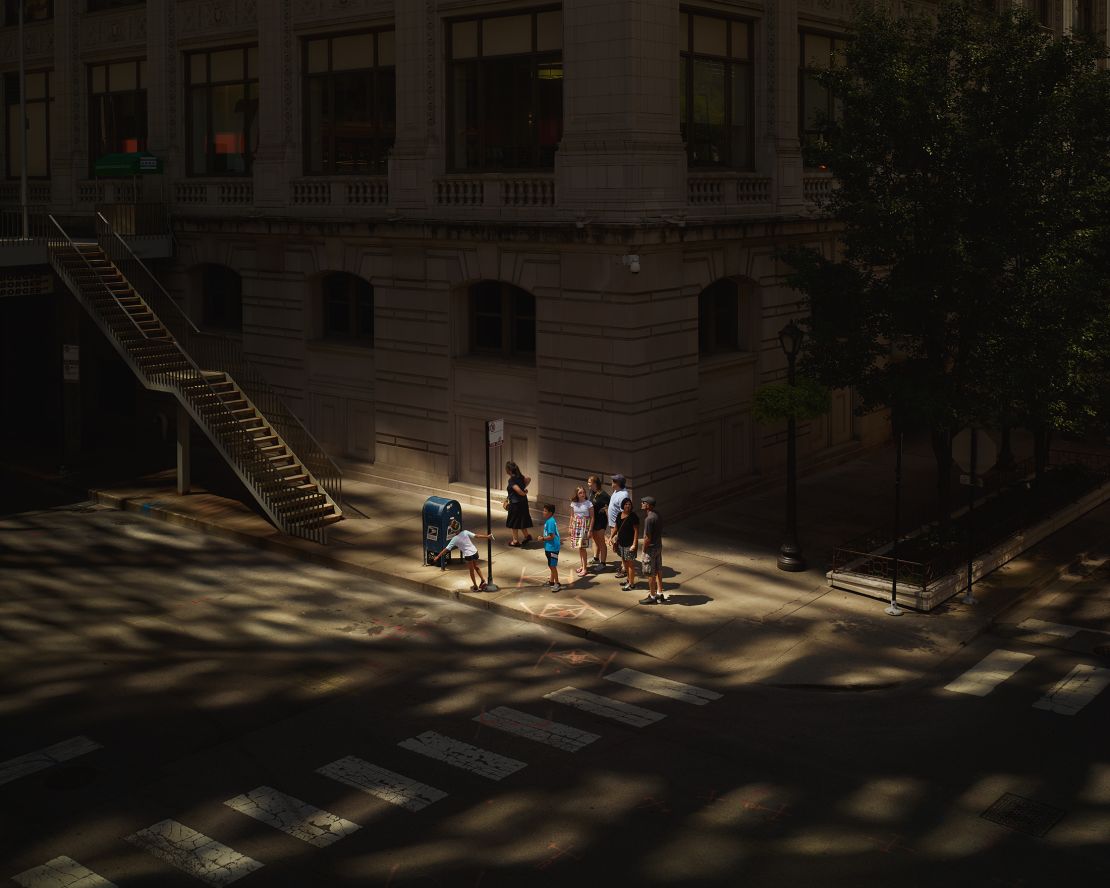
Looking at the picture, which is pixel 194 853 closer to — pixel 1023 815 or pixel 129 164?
pixel 1023 815

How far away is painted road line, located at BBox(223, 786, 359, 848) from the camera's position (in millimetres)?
13453

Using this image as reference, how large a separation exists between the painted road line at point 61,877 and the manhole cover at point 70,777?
182 centimetres

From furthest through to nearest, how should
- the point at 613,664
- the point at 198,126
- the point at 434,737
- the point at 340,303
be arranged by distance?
the point at 198,126 < the point at 340,303 < the point at 613,664 < the point at 434,737

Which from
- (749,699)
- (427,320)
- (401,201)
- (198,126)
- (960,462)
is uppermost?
(198,126)

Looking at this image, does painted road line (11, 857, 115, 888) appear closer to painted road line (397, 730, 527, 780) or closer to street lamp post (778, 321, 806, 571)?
painted road line (397, 730, 527, 780)

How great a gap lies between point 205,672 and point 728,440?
13766 mm

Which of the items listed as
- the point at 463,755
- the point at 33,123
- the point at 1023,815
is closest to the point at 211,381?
the point at 463,755

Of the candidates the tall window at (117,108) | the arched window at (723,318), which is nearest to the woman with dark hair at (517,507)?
the arched window at (723,318)

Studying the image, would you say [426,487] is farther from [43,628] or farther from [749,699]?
[749,699]

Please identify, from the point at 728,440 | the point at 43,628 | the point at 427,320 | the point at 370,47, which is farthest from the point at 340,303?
the point at 43,628

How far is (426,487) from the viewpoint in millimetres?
29219

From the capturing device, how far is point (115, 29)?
36156mm

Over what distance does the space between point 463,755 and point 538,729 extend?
1245 mm

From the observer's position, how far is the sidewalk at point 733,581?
19.5 m
